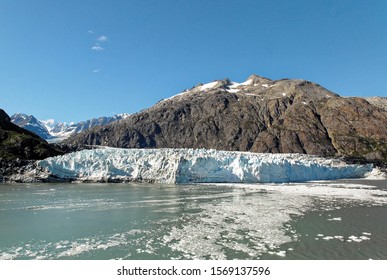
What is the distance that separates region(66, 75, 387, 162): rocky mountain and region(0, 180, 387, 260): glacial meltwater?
116 meters

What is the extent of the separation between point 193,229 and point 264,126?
15632cm

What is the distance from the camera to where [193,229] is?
15.5m

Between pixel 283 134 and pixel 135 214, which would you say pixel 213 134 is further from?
pixel 135 214

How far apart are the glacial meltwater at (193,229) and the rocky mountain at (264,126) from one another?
382 feet

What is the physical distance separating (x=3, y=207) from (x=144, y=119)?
169 meters

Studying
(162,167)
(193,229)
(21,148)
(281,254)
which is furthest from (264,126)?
(281,254)

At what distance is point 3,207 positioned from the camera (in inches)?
882

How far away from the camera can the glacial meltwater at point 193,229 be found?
12001 millimetres

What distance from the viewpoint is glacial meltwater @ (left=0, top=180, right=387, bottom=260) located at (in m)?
12.0

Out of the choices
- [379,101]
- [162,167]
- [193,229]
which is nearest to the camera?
[193,229]

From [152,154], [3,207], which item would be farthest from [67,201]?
[152,154]

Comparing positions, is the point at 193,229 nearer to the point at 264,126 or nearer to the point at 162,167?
the point at 162,167

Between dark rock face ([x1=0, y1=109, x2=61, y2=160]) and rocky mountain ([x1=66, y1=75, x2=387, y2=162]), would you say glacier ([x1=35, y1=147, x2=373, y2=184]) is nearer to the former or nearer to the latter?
dark rock face ([x1=0, y1=109, x2=61, y2=160])

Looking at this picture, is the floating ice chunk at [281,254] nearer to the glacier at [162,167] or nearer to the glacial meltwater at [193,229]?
the glacial meltwater at [193,229]
